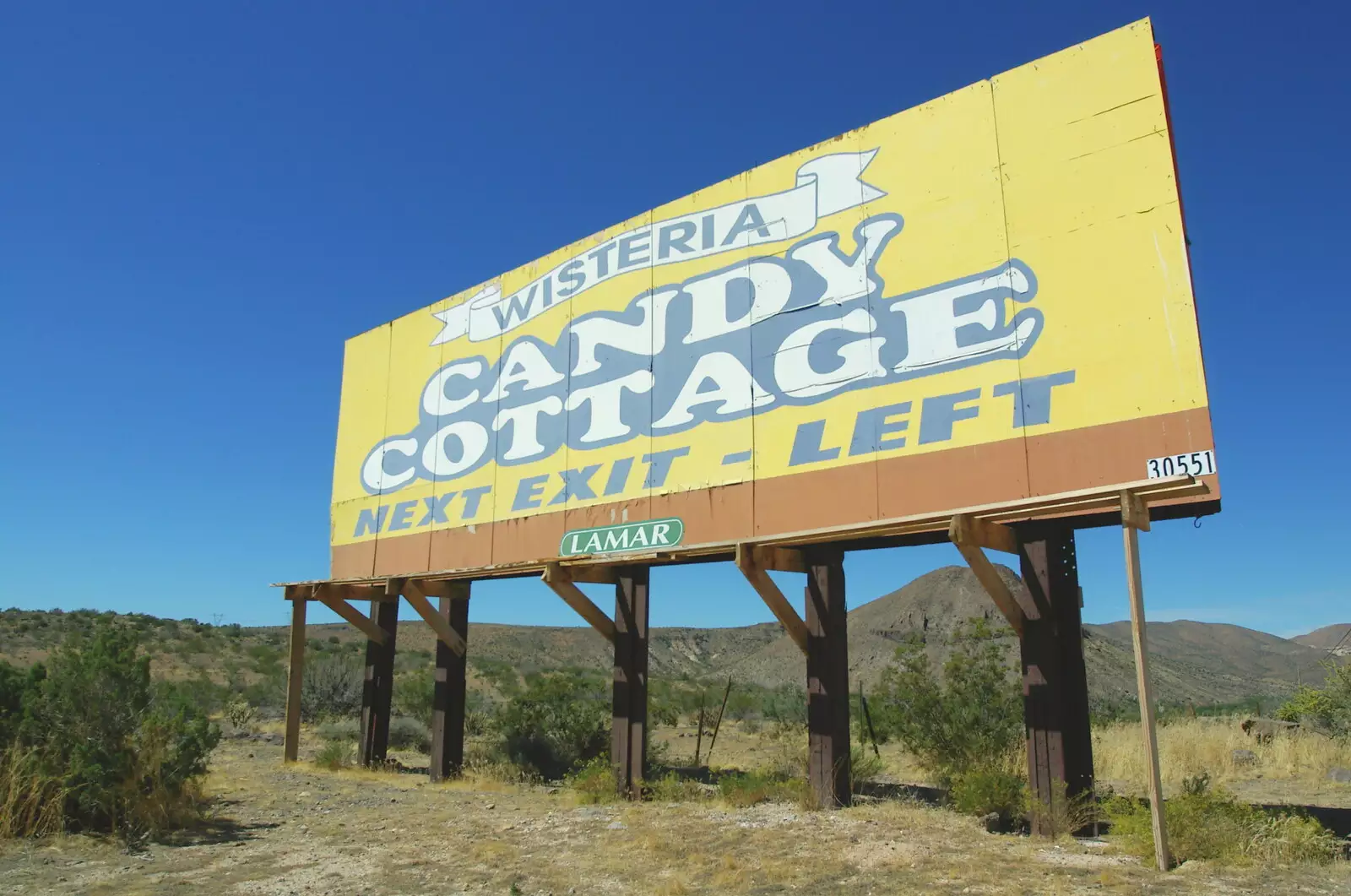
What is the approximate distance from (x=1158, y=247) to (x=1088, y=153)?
1454 millimetres

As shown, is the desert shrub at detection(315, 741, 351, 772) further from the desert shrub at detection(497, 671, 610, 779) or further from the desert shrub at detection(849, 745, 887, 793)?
the desert shrub at detection(849, 745, 887, 793)

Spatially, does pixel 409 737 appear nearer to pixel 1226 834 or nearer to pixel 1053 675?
pixel 1053 675

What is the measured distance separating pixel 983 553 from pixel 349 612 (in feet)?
45.1

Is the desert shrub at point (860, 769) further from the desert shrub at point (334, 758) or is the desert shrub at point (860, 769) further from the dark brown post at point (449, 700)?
the desert shrub at point (334, 758)

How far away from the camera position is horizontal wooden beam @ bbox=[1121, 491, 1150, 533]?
861cm

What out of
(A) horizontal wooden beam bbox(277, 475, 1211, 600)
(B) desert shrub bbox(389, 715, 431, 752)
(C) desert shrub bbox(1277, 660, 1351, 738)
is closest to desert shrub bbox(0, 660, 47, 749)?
(A) horizontal wooden beam bbox(277, 475, 1211, 600)

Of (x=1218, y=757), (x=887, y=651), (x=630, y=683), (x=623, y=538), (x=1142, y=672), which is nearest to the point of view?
(x=1142, y=672)

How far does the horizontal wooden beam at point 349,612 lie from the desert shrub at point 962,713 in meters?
10.6

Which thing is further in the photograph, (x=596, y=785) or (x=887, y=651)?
(x=887, y=651)

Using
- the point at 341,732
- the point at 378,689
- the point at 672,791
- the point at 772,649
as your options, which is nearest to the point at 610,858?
the point at 672,791

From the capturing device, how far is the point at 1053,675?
10164 millimetres

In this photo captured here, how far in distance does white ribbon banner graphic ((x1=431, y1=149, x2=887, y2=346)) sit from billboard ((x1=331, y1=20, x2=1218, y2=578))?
4cm

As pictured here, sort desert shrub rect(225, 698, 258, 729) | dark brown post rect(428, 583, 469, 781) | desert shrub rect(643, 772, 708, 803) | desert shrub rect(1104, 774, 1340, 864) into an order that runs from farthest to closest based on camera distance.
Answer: desert shrub rect(225, 698, 258, 729) < dark brown post rect(428, 583, 469, 781) < desert shrub rect(643, 772, 708, 803) < desert shrub rect(1104, 774, 1340, 864)

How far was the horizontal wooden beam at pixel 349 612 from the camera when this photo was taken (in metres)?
19.1
